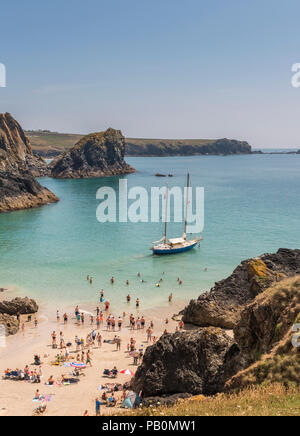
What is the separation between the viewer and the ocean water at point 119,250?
1626 inches

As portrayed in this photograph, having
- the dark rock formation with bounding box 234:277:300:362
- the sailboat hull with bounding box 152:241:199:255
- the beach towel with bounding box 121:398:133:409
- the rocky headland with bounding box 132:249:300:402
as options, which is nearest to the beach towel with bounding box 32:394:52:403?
the beach towel with bounding box 121:398:133:409

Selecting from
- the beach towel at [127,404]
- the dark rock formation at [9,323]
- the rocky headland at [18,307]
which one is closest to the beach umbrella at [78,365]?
the beach towel at [127,404]

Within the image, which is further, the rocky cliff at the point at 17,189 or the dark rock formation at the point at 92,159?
the dark rock formation at the point at 92,159

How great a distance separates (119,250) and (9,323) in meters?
25.0

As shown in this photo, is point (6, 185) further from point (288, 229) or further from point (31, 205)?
point (288, 229)

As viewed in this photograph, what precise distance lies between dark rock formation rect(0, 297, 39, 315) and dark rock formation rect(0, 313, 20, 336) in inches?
74.7

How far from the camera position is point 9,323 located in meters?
31.8

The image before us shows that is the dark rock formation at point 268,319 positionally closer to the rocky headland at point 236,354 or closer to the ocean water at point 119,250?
the rocky headland at point 236,354

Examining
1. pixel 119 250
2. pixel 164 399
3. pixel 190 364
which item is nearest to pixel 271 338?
Answer: pixel 190 364

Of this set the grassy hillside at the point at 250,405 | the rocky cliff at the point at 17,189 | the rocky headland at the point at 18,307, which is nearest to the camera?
the grassy hillside at the point at 250,405

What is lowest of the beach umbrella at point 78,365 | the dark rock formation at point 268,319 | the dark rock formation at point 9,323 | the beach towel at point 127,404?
the beach umbrella at point 78,365

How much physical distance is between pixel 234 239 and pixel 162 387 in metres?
43.5

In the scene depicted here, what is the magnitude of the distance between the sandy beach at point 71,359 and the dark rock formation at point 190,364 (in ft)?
8.64

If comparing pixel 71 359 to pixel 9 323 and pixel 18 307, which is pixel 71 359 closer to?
pixel 9 323
